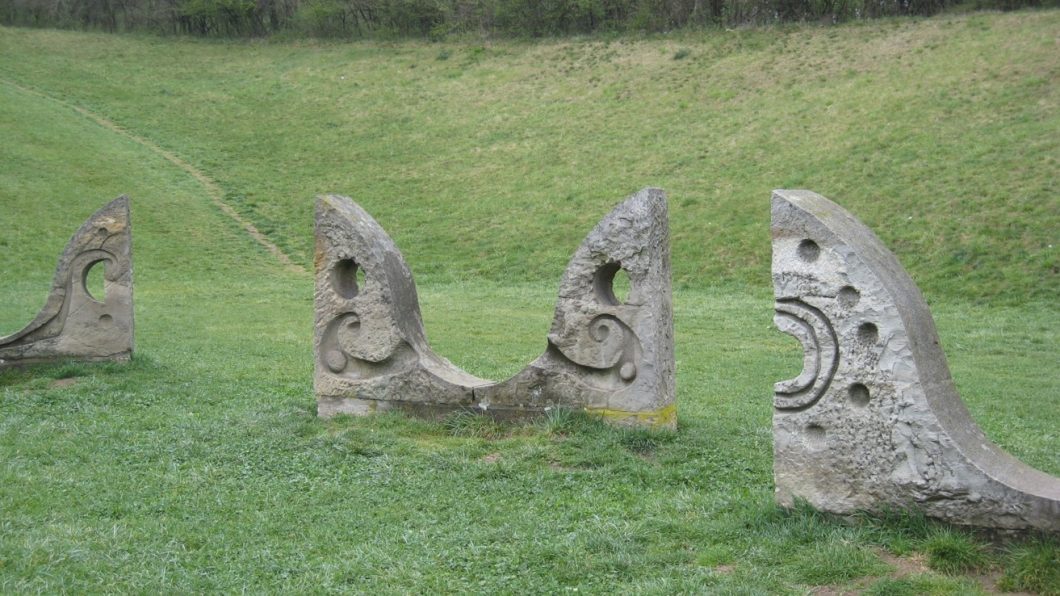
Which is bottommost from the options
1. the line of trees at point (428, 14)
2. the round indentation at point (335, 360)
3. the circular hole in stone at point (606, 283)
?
the round indentation at point (335, 360)

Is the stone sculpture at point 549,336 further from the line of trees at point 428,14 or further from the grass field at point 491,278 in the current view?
the line of trees at point 428,14

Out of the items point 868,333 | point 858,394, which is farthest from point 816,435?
point 868,333

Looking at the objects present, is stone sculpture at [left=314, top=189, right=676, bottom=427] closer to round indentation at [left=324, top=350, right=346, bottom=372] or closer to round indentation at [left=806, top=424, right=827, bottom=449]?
round indentation at [left=324, top=350, right=346, bottom=372]

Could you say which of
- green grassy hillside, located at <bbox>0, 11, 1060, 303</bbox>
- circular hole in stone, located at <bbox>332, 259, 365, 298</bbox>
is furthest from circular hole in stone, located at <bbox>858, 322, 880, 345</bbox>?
green grassy hillside, located at <bbox>0, 11, 1060, 303</bbox>

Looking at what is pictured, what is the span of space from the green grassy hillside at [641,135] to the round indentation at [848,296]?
48.4ft

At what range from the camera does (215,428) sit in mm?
8891

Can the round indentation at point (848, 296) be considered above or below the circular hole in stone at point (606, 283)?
below

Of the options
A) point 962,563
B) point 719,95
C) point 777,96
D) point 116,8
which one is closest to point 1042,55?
point 777,96

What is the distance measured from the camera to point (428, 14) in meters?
50.2

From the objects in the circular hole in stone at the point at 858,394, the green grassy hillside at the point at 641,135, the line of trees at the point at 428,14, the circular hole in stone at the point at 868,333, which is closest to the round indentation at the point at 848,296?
the circular hole in stone at the point at 868,333

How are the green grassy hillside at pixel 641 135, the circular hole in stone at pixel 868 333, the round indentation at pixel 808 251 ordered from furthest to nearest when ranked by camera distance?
1. the green grassy hillside at pixel 641 135
2. the round indentation at pixel 808 251
3. the circular hole in stone at pixel 868 333

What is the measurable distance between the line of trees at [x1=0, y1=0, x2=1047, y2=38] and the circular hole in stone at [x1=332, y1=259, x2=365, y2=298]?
32.5 metres

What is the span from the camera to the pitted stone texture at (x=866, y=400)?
5402mm

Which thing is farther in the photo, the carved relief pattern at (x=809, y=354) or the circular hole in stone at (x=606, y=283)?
the circular hole in stone at (x=606, y=283)
